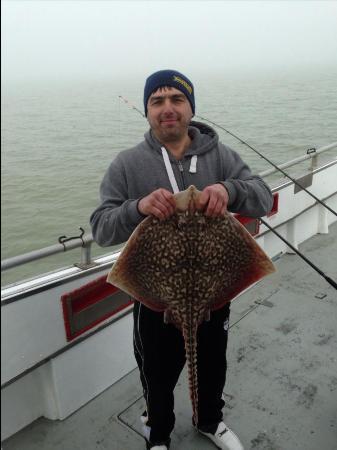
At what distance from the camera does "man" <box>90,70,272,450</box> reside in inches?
72.2

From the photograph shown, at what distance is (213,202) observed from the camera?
→ 5.16ft

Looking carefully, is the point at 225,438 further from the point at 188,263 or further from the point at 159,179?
the point at 159,179

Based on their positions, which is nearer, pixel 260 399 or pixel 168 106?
pixel 168 106

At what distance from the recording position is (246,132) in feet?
44.7

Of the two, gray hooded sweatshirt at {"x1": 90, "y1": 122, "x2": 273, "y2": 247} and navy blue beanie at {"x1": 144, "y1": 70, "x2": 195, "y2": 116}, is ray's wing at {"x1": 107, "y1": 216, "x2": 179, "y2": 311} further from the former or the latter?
navy blue beanie at {"x1": 144, "y1": 70, "x2": 195, "y2": 116}

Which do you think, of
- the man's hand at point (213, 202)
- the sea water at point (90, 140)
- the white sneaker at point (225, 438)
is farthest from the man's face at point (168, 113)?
the sea water at point (90, 140)

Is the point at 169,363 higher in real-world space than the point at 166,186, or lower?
lower

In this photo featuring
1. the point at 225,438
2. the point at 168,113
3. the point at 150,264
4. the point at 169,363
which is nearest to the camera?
the point at 150,264

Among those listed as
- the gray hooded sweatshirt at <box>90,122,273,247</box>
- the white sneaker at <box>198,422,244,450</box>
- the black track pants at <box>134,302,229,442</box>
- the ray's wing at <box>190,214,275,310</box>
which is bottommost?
the white sneaker at <box>198,422,244,450</box>

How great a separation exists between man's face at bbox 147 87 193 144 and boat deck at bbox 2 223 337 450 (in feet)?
5.82

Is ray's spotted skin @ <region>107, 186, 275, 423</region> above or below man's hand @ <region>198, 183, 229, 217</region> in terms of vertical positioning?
below

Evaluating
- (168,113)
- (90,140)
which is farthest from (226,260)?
(90,140)

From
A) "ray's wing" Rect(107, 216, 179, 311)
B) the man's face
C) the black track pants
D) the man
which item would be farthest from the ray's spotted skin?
the man's face

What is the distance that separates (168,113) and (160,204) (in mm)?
519
